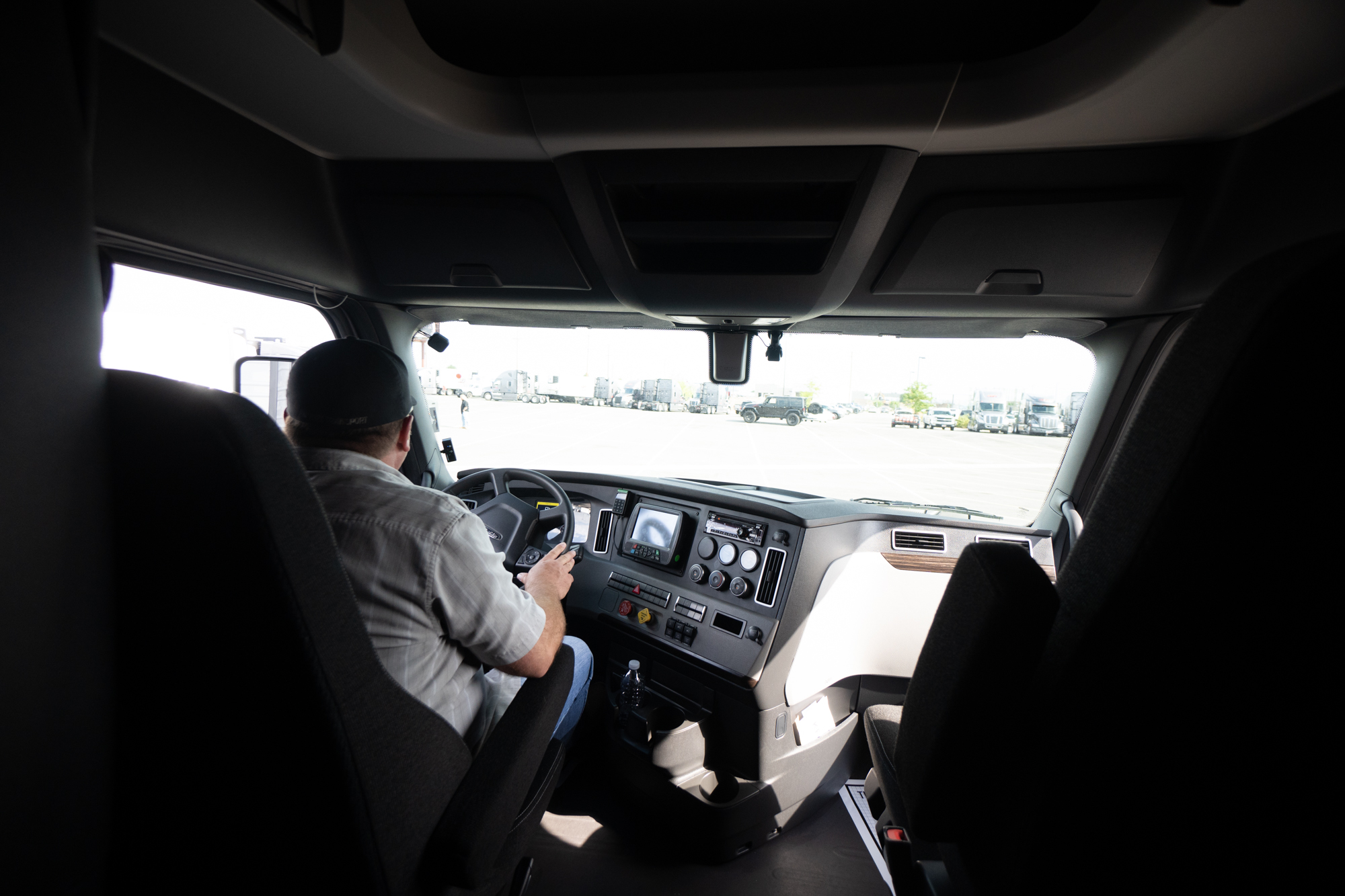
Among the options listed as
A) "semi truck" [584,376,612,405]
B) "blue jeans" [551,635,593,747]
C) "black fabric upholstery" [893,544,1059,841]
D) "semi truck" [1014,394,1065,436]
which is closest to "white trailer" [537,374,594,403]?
"semi truck" [584,376,612,405]

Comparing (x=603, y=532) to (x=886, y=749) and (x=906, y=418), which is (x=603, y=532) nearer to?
(x=906, y=418)

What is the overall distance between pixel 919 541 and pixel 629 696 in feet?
5.23

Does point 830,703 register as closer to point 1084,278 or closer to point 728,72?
point 1084,278

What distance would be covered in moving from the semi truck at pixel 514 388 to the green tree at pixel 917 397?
7.35ft

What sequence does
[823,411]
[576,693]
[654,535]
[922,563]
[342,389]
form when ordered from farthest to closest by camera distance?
[823,411] < [654,535] < [922,563] < [576,693] < [342,389]

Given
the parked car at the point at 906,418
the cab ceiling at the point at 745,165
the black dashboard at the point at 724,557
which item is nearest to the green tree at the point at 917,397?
the parked car at the point at 906,418

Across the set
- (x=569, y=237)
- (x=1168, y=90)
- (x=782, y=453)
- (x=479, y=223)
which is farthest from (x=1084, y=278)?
(x=479, y=223)

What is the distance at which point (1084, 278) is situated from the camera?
2105mm

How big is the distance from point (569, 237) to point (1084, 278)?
2.08 meters

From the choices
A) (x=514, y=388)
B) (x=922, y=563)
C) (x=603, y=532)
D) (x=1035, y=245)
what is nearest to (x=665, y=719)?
(x=603, y=532)

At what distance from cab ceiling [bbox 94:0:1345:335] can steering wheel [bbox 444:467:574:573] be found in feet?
3.36

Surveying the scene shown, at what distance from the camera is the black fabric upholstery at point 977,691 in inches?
34.6

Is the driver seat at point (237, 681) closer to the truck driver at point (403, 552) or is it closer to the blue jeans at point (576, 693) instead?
the truck driver at point (403, 552)

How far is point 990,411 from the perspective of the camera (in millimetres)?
2811
